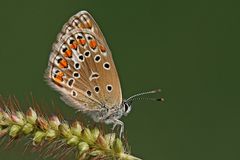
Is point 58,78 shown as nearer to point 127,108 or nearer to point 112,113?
point 112,113

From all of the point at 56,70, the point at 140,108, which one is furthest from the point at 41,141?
the point at 140,108

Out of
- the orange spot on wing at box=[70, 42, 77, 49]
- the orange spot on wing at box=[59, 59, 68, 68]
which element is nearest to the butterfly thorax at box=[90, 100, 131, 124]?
the orange spot on wing at box=[59, 59, 68, 68]

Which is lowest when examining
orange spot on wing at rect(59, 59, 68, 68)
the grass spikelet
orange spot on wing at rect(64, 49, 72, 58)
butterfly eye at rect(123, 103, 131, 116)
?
butterfly eye at rect(123, 103, 131, 116)

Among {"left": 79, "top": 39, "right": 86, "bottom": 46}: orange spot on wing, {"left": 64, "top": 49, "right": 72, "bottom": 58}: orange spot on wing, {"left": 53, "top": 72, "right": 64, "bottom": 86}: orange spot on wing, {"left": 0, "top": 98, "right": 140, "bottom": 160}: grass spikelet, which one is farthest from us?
{"left": 79, "top": 39, "right": 86, "bottom": 46}: orange spot on wing

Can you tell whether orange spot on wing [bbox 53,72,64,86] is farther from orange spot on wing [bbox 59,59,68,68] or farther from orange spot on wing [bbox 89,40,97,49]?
orange spot on wing [bbox 89,40,97,49]

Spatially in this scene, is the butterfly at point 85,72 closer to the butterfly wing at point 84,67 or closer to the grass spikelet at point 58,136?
the butterfly wing at point 84,67

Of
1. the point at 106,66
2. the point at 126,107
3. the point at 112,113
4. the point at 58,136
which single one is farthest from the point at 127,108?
the point at 58,136
